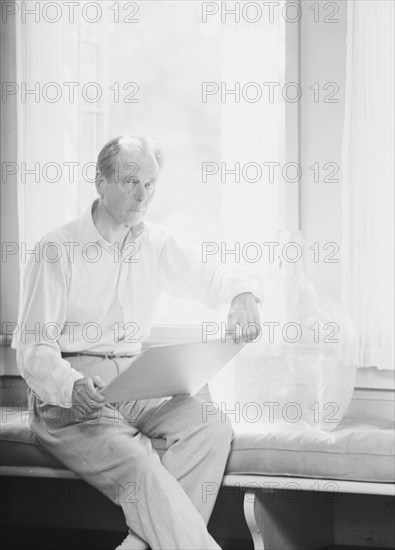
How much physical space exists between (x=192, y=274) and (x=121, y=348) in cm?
33

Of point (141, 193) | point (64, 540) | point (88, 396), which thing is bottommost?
point (64, 540)

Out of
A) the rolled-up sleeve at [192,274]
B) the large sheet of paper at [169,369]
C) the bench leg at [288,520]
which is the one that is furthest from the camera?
the rolled-up sleeve at [192,274]

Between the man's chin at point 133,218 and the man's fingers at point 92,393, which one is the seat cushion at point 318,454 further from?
the man's chin at point 133,218

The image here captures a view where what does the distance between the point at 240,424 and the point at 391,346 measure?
0.62m

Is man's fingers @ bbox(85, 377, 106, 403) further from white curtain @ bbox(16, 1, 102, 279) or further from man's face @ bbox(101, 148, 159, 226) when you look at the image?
white curtain @ bbox(16, 1, 102, 279)

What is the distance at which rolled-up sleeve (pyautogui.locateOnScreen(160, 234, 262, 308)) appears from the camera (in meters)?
2.93

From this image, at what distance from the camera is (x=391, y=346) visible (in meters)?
3.20

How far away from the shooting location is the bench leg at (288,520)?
2711mm

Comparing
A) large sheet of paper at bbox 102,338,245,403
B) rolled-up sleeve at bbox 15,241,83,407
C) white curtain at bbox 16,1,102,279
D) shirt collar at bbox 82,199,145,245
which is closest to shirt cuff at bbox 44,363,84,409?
rolled-up sleeve at bbox 15,241,83,407

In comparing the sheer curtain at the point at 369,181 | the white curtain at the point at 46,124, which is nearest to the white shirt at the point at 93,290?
the sheer curtain at the point at 369,181

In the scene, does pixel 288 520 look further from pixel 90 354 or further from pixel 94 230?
pixel 94 230

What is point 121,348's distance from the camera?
2902 mm

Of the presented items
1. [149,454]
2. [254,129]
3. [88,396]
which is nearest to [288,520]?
[149,454]

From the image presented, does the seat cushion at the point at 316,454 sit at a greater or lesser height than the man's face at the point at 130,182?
lesser
